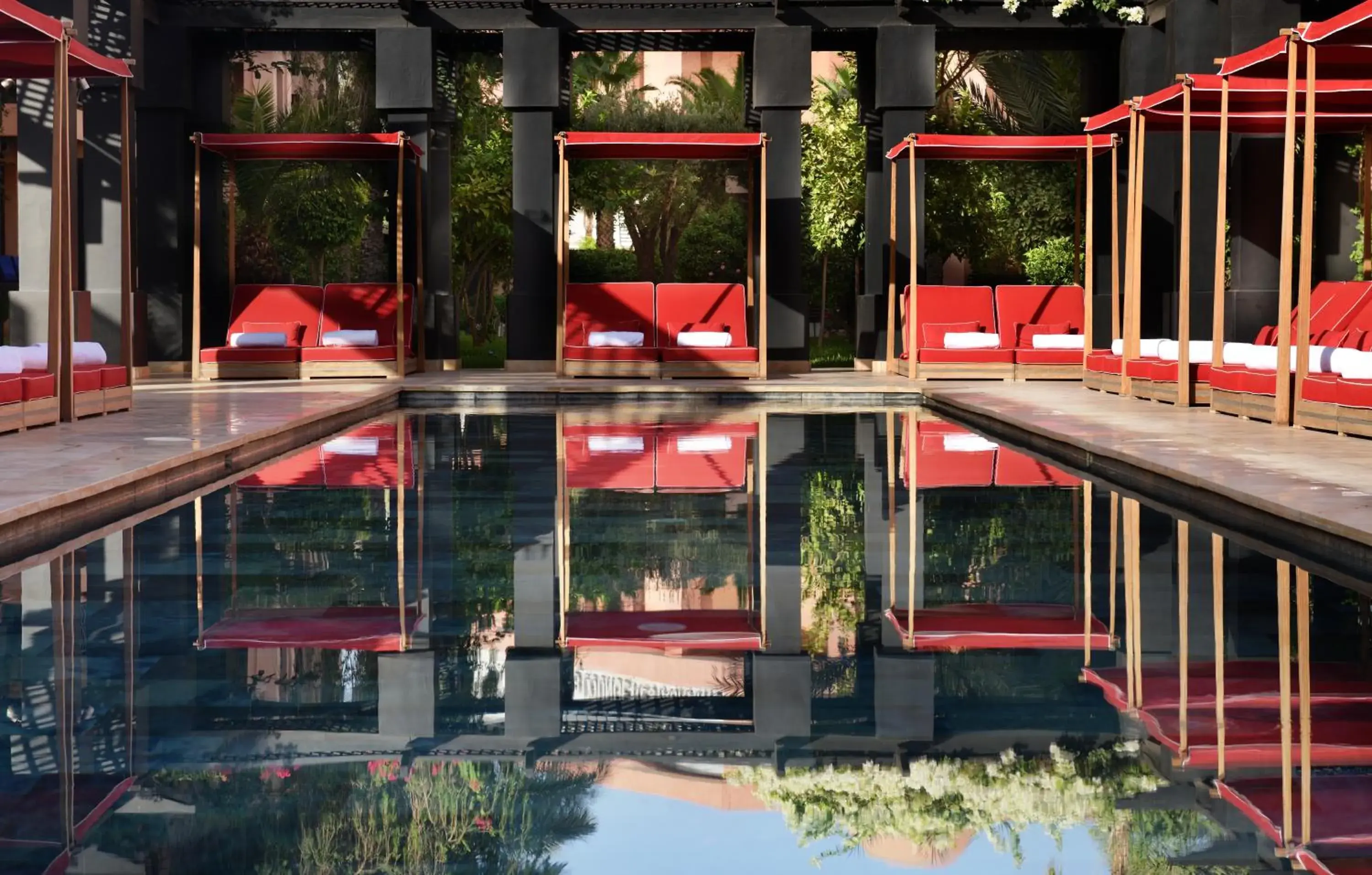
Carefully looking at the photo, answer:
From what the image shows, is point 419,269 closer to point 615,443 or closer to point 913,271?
point 913,271

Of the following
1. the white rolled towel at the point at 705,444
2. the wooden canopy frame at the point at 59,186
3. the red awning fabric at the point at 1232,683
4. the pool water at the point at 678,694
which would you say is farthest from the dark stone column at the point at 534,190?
the red awning fabric at the point at 1232,683

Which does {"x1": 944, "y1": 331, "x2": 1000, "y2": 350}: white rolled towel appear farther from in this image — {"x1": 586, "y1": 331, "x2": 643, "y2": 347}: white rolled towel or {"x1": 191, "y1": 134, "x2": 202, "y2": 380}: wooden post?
{"x1": 191, "y1": 134, "x2": 202, "y2": 380}: wooden post

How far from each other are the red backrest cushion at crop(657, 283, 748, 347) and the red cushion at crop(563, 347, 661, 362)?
774 millimetres

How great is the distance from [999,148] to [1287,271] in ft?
24.4

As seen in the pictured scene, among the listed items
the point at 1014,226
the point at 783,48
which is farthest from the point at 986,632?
the point at 1014,226

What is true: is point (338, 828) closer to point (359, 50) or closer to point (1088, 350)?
point (1088, 350)

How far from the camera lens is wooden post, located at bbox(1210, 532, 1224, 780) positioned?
367cm

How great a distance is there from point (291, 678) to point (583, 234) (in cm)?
4171

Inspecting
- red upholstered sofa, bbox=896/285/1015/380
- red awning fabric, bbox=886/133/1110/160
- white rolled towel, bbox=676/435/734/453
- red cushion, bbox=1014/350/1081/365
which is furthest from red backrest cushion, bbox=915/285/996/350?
white rolled towel, bbox=676/435/734/453

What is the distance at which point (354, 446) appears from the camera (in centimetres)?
1139

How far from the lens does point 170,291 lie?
65.1 feet

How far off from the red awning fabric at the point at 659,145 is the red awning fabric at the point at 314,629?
12.5m

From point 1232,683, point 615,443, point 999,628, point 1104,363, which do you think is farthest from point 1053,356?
point 1232,683

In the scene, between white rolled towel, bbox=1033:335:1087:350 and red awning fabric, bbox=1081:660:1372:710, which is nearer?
red awning fabric, bbox=1081:660:1372:710
